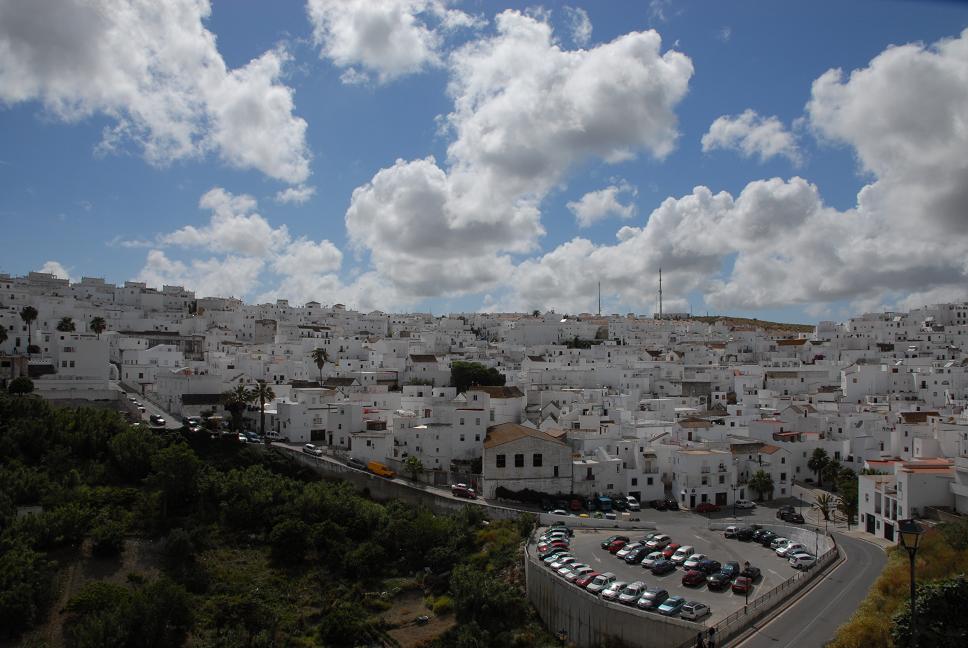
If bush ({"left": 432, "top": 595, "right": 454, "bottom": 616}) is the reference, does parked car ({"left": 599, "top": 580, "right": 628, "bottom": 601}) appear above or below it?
above

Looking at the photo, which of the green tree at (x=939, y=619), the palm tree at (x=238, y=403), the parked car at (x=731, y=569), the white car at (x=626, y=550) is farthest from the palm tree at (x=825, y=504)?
the palm tree at (x=238, y=403)

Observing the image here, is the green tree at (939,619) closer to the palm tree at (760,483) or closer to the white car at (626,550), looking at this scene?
the white car at (626,550)

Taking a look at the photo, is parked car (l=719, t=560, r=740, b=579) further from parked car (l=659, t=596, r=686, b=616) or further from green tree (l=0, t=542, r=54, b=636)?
green tree (l=0, t=542, r=54, b=636)

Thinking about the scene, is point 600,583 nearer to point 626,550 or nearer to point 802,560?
point 626,550

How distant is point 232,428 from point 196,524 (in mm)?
11331

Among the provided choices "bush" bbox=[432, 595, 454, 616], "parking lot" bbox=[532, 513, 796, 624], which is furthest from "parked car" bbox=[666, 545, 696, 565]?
"bush" bbox=[432, 595, 454, 616]

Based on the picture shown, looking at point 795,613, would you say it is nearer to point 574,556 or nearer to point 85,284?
point 574,556

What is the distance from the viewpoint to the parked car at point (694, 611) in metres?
18.9

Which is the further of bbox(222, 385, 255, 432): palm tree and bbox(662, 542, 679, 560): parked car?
bbox(222, 385, 255, 432): palm tree

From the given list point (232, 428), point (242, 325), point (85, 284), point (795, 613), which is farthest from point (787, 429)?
point (85, 284)

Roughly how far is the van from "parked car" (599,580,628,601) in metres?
17.4

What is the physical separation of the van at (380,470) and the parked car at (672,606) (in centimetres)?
1959

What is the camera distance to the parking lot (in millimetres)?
21141

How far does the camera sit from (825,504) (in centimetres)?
3023
